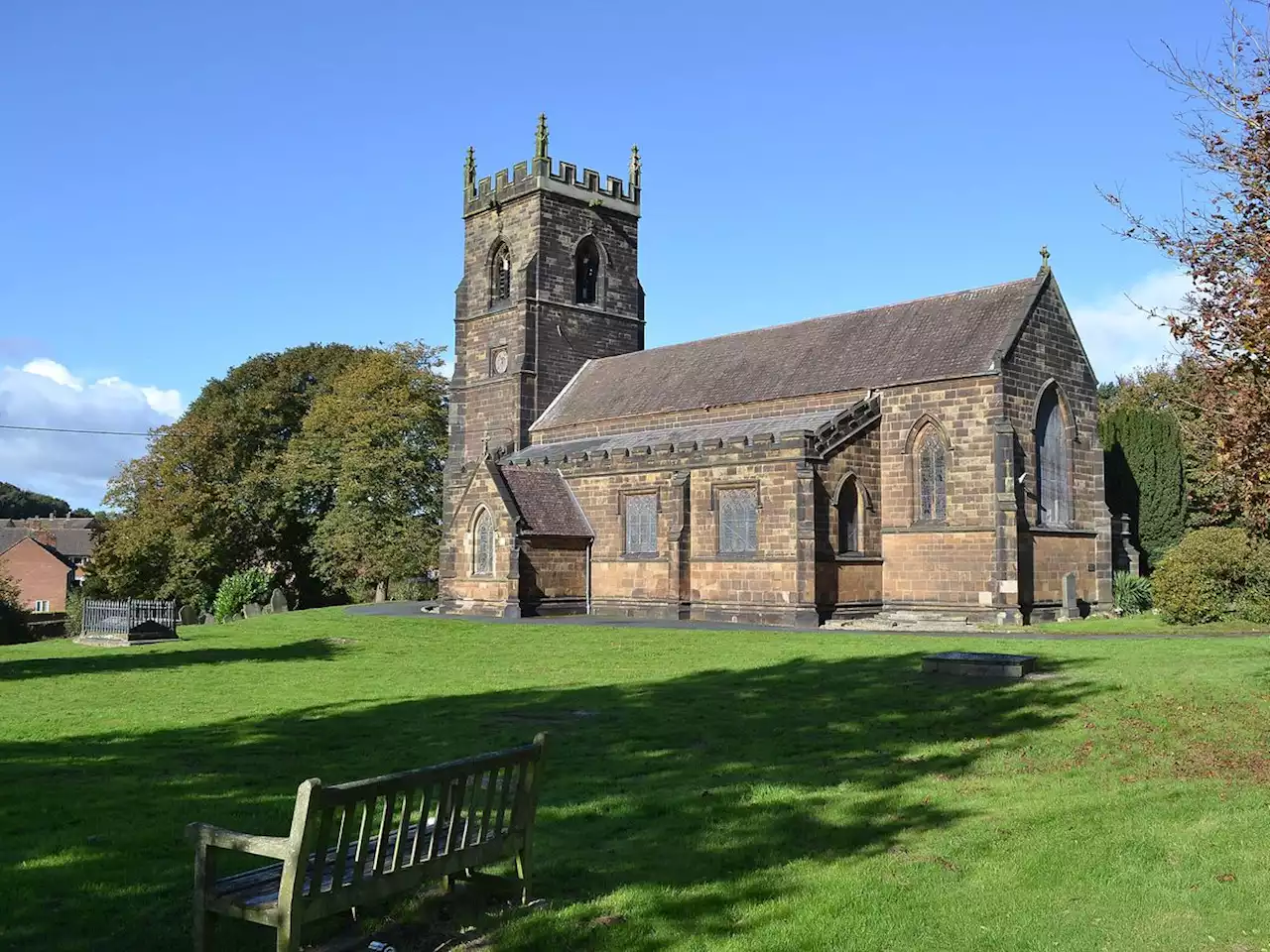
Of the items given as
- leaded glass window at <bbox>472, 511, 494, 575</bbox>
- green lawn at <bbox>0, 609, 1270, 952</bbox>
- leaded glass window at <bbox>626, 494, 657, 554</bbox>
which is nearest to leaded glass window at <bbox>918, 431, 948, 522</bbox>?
leaded glass window at <bbox>626, 494, 657, 554</bbox>

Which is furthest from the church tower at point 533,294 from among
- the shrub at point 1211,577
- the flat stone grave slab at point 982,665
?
the flat stone grave slab at point 982,665

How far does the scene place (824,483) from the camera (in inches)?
1236

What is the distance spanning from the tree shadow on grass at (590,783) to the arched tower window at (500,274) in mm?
32672

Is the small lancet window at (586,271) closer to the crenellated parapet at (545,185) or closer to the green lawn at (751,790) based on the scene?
the crenellated parapet at (545,185)

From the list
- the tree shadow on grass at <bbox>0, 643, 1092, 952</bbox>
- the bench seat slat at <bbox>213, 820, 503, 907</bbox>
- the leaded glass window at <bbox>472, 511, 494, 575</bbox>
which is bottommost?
the tree shadow on grass at <bbox>0, 643, 1092, 952</bbox>

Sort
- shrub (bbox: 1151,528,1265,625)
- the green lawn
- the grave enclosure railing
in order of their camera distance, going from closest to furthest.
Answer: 1. the green lawn
2. shrub (bbox: 1151,528,1265,625)
3. the grave enclosure railing

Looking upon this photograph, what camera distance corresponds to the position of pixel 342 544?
4753 centimetres

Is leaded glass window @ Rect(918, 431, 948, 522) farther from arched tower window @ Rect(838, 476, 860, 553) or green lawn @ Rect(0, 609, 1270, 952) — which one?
green lawn @ Rect(0, 609, 1270, 952)

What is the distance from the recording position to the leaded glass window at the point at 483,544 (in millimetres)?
36219

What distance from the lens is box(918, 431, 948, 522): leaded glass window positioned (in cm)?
3178

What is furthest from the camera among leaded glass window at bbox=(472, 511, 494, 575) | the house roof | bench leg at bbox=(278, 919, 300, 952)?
the house roof

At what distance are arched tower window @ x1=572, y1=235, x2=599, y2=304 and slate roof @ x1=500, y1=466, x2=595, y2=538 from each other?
37.2 feet

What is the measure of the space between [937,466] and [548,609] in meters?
13.1

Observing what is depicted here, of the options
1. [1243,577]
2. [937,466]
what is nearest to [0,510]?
[937,466]
